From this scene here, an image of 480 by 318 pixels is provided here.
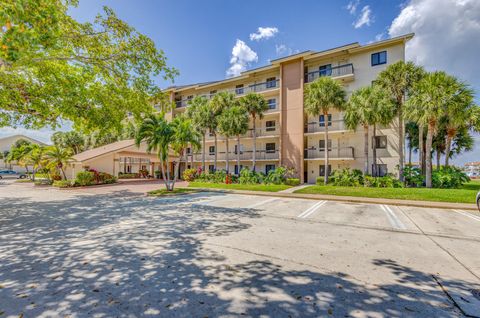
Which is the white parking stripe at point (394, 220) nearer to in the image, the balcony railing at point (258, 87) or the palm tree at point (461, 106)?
the palm tree at point (461, 106)

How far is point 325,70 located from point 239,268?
24.2 m

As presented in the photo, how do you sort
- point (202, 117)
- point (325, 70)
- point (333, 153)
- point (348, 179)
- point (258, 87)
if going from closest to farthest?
point (348, 179)
point (325, 70)
point (333, 153)
point (202, 117)
point (258, 87)

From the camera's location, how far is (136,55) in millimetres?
10008

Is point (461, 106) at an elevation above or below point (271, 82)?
below

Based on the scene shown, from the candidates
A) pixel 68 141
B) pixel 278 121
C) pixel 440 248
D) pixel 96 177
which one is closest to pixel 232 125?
pixel 278 121

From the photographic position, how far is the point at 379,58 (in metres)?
21.7

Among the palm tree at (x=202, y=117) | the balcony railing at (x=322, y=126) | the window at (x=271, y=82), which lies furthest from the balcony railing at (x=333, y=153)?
the palm tree at (x=202, y=117)

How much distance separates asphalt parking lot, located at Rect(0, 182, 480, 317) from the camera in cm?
308

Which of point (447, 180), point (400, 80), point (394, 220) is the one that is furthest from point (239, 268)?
point (400, 80)

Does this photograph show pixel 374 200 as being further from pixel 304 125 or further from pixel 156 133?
pixel 156 133

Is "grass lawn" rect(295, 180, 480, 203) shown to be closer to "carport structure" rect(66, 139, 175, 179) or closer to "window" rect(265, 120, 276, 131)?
"window" rect(265, 120, 276, 131)

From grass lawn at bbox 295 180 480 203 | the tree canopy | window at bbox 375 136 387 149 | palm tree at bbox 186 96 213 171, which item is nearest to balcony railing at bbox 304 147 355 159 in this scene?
window at bbox 375 136 387 149

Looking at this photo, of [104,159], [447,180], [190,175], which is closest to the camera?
[447,180]

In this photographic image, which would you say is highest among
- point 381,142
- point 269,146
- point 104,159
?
point 269,146
